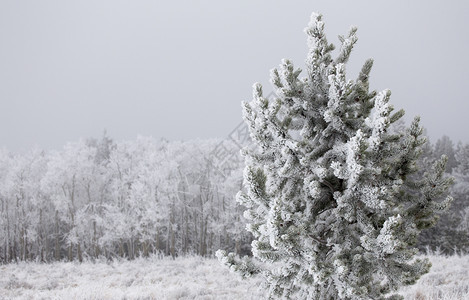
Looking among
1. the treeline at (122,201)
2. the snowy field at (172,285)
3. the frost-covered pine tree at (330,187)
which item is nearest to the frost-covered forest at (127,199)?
the treeline at (122,201)

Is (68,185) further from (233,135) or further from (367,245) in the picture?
(367,245)

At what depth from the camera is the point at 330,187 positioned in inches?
174

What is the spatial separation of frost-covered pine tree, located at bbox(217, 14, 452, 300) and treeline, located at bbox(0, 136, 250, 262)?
24.7 meters

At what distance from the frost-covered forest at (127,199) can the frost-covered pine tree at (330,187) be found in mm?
24418

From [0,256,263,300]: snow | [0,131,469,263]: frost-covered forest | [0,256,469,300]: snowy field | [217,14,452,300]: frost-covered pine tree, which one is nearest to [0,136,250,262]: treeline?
[0,131,469,263]: frost-covered forest

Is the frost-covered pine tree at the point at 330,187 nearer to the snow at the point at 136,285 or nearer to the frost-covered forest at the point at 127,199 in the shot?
the snow at the point at 136,285

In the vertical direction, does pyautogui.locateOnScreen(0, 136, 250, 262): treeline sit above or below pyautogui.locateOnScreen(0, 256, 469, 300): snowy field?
above

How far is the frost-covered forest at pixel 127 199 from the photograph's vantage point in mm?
30891

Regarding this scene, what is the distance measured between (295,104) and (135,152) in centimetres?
3592

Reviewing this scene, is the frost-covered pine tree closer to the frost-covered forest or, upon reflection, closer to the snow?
the snow

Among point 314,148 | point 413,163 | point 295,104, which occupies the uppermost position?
point 295,104

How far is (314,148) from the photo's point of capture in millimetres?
4527

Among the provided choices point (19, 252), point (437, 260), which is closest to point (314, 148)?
point (437, 260)

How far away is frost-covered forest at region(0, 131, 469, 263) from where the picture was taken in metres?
30.9
